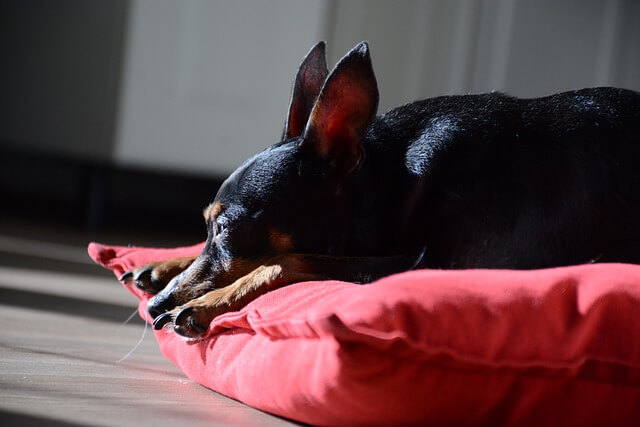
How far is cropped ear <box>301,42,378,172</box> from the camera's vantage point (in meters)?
1.49

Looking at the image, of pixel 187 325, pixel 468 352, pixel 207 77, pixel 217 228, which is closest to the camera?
pixel 468 352

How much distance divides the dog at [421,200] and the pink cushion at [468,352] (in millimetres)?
397

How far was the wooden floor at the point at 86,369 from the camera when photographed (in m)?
1.20

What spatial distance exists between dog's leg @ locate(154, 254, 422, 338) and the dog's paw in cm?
30

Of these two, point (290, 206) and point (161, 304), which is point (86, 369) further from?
point (290, 206)

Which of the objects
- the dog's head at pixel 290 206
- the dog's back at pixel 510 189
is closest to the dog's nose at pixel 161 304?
the dog's head at pixel 290 206

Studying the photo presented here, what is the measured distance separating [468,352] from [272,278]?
47 centimetres

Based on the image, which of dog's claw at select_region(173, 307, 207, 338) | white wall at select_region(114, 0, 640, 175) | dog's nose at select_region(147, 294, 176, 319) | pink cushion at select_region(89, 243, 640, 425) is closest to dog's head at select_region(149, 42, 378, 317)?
dog's nose at select_region(147, 294, 176, 319)

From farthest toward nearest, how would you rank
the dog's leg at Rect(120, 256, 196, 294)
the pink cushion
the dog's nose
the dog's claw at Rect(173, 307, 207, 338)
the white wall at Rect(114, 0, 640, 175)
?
1. the white wall at Rect(114, 0, 640, 175)
2. the dog's leg at Rect(120, 256, 196, 294)
3. the dog's nose
4. the dog's claw at Rect(173, 307, 207, 338)
5. the pink cushion

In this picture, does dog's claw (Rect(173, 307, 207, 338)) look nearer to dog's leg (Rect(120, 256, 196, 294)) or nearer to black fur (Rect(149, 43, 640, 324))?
black fur (Rect(149, 43, 640, 324))

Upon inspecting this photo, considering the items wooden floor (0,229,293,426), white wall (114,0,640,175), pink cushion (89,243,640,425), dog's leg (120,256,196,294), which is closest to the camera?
pink cushion (89,243,640,425)

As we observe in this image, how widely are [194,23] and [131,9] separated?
31 cm

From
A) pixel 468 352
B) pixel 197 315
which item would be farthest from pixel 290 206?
pixel 468 352

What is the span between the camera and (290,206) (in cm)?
158
